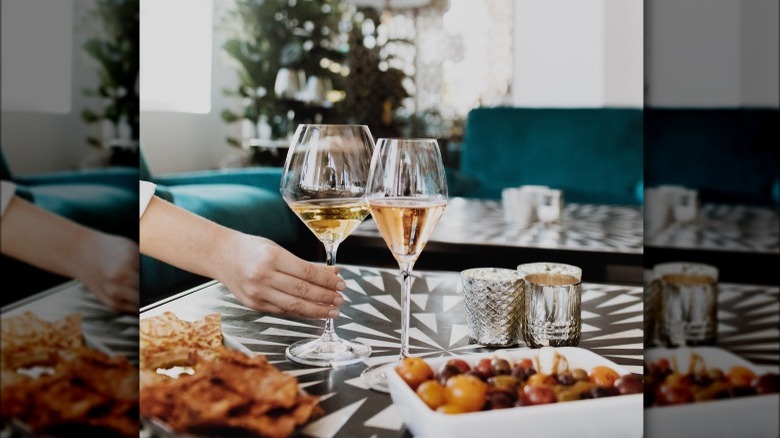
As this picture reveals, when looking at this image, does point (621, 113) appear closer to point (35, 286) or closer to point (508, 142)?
point (508, 142)

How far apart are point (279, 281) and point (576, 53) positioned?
3.48 m

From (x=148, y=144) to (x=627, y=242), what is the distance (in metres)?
2.54

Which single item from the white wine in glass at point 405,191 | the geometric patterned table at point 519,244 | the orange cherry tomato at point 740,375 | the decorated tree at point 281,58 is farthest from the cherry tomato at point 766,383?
the decorated tree at point 281,58

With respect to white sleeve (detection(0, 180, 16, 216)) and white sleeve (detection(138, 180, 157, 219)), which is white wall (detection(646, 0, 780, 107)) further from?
white sleeve (detection(138, 180, 157, 219))

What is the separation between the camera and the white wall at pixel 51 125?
0.28 metres

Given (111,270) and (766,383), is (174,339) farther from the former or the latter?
(766,383)

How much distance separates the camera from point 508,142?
296cm

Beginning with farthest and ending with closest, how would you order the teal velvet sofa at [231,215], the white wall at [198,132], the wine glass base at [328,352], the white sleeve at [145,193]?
1. the white wall at [198,132]
2. the teal velvet sofa at [231,215]
3. the white sleeve at [145,193]
4. the wine glass base at [328,352]

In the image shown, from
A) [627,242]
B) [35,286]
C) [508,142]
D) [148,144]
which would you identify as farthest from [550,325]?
[148,144]

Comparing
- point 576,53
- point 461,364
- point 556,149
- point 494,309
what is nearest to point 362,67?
point 576,53

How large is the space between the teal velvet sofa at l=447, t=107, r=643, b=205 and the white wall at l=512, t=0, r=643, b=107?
2.10ft

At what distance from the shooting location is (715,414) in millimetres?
250

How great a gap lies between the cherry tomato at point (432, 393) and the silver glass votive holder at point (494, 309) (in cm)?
14

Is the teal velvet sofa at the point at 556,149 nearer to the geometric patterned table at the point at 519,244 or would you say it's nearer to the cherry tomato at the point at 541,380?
Result: the geometric patterned table at the point at 519,244
